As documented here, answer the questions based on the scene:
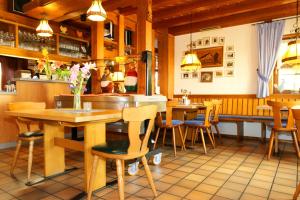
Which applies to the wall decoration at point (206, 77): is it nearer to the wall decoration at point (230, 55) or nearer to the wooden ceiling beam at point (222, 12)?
the wall decoration at point (230, 55)

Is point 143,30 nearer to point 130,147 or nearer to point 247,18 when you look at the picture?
point 130,147

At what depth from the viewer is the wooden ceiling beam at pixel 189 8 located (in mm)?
4480

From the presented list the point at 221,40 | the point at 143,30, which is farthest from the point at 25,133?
the point at 221,40

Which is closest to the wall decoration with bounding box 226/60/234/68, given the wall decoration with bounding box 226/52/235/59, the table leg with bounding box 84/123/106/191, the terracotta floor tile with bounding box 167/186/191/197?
the wall decoration with bounding box 226/52/235/59

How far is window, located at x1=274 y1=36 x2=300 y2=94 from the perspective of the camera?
492cm

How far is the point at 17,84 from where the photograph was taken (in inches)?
157

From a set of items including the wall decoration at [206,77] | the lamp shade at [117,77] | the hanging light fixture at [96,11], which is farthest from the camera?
the wall decoration at [206,77]

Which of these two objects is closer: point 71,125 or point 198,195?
point 71,125

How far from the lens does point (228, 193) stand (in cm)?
220

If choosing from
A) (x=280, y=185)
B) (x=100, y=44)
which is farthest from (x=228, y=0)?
(x=280, y=185)

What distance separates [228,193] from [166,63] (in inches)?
182

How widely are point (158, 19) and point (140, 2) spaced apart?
6.22 ft

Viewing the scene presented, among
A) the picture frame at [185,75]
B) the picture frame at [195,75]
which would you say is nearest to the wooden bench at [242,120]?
the picture frame at [195,75]

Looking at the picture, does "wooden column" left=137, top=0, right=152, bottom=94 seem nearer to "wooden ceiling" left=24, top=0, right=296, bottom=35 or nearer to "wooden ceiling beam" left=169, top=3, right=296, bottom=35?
"wooden ceiling" left=24, top=0, right=296, bottom=35
